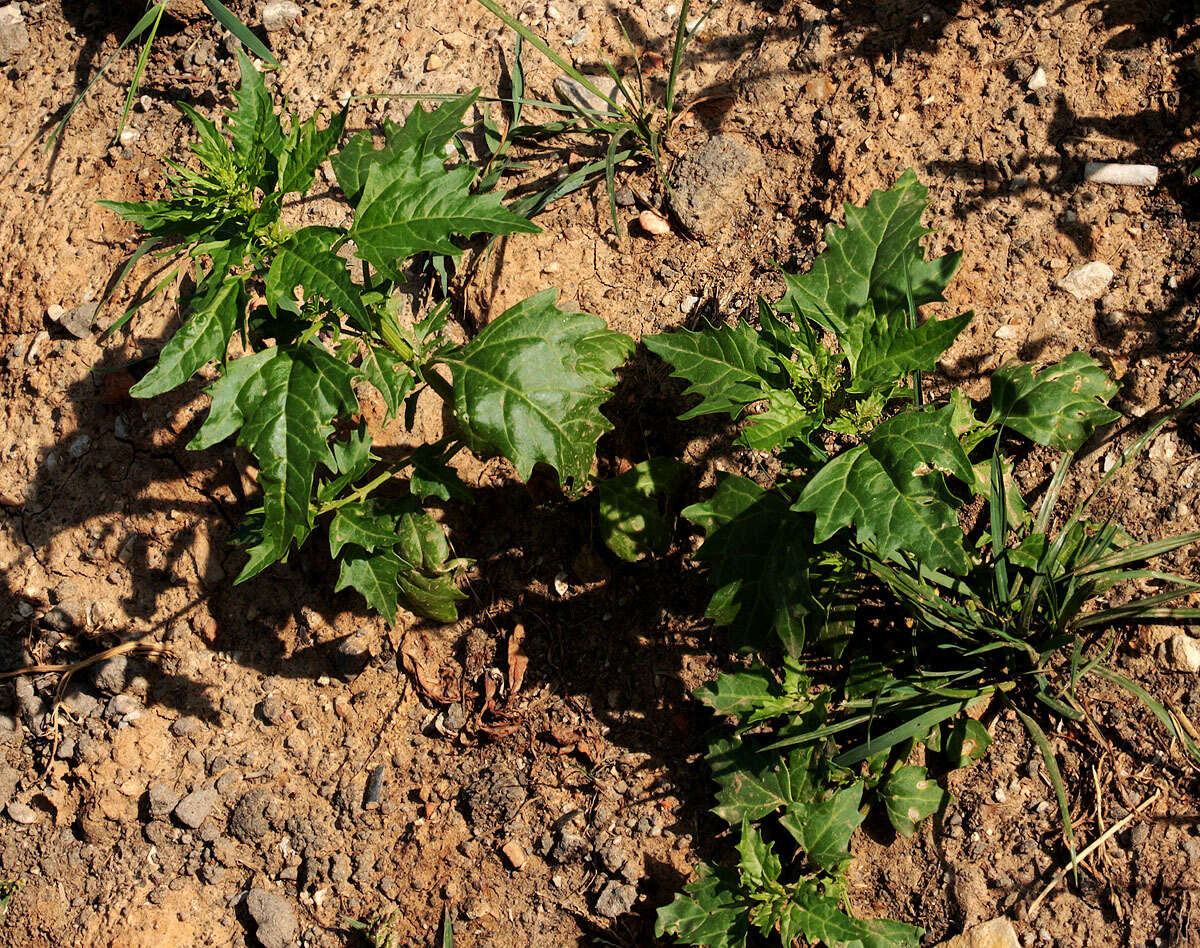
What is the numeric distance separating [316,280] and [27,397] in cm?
237

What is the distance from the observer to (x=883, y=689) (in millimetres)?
2994

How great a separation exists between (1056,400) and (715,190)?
1.50 metres

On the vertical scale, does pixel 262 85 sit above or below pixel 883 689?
above

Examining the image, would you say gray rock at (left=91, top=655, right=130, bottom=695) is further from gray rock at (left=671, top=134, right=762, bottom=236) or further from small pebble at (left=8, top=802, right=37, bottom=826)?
gray rock at (left=671, top=134, right=762, bottom=236)

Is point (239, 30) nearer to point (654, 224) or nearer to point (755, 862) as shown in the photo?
point (654, 224)

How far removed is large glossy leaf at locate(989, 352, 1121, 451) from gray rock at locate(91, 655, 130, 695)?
10.9 feet

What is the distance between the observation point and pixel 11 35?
4.95m

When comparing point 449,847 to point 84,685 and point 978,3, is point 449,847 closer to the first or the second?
point 84,685

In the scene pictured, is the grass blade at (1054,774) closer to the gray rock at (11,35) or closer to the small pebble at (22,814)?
the small pebble at (22,814)

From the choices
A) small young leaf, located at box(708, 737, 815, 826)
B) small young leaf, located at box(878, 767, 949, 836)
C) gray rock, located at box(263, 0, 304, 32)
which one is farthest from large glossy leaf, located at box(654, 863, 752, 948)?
gray rock, located at box(263, 0, 304, 32)

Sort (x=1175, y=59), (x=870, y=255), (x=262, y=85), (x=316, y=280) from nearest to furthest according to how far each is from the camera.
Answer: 1. (x=316, y=280)
2. (x=262, y=85)
3. (x=870, y=255)
4. (x=1175, y=59)

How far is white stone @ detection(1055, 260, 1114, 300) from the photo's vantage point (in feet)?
11.2

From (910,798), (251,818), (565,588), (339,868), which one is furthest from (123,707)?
(910,798)

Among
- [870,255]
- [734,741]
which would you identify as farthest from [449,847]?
[870,255]
